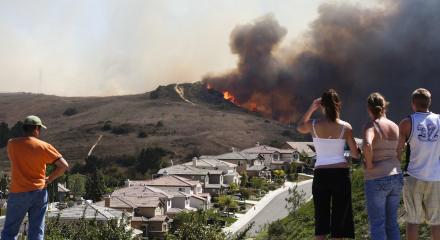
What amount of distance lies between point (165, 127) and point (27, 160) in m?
142

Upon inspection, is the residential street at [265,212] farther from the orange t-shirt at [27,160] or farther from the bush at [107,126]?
the bush at [107,126]

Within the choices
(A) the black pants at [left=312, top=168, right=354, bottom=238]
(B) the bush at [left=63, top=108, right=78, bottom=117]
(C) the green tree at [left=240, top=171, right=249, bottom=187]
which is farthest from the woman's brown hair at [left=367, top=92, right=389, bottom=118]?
(B) the bush at [left=63, top=108, right=78, bottom=117]

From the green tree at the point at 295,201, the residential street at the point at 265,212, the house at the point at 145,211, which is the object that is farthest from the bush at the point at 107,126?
the green tree at the point at 295,201

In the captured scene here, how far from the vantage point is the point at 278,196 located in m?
64.2

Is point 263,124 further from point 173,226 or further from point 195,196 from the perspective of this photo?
point 173,226

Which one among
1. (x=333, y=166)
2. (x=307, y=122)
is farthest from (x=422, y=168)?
(x=307, y=122)

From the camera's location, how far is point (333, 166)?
756 cm

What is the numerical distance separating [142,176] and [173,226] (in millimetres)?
43466

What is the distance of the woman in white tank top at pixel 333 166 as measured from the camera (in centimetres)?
757

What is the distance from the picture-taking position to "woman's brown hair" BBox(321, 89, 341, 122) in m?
7.54

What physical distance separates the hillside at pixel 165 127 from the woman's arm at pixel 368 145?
342 ft

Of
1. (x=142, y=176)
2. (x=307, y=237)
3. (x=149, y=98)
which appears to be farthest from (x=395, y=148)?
(x=149, y=98)

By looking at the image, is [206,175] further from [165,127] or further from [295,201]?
[165,127]

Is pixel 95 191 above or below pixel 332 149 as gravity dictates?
below
